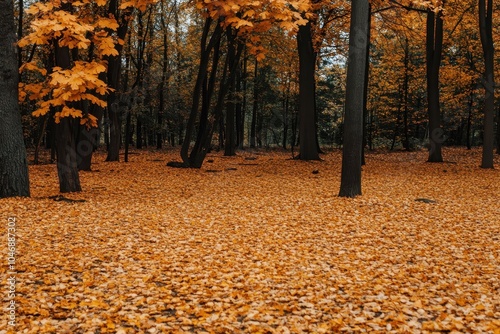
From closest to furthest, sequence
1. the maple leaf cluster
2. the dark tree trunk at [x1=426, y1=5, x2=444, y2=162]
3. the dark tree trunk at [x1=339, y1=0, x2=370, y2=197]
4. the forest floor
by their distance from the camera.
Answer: the forest floor < the maple leaf cluster < the dark tree trunk at [x1=339, y1=0, x2=370, y2=197] < the dark tree trunk at [x1=426, y1=5, x2=444, y2=162]

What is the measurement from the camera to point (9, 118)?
27.3 feet

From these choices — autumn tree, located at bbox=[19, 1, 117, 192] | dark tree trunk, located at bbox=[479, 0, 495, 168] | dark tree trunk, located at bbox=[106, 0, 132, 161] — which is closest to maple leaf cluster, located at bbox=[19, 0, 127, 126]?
autumn tree, located at bbox=[19, 1, 117, 192]

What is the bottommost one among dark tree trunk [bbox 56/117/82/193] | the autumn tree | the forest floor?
the forest floor

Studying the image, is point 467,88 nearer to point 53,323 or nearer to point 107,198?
point 107,198

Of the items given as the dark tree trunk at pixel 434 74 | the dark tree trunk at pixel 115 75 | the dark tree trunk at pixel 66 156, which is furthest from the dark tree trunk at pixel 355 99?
the dark tree trunk at pixel 434 74

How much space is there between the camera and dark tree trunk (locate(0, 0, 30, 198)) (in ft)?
26.8

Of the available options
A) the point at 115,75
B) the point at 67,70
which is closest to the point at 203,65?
the point at 115,75

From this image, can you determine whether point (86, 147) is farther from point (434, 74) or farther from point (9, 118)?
point (434, 74)

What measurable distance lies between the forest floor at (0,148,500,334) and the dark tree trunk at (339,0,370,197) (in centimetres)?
56

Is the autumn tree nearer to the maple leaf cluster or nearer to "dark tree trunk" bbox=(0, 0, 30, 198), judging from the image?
the maple leaf cluster

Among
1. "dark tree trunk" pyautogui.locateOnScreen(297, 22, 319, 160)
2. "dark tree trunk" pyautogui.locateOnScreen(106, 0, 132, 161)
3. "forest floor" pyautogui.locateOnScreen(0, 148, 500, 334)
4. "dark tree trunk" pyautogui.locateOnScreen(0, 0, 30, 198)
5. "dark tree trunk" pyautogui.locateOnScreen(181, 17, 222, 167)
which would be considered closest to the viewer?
"forest floor" pyautogui.locateOnScreen(0, 148, 500, 334)

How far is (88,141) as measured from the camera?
1373 centimetres

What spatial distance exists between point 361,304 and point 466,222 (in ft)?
15.4

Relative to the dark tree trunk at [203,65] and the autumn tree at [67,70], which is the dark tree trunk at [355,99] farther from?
the dark tree trunk at [203,65]
